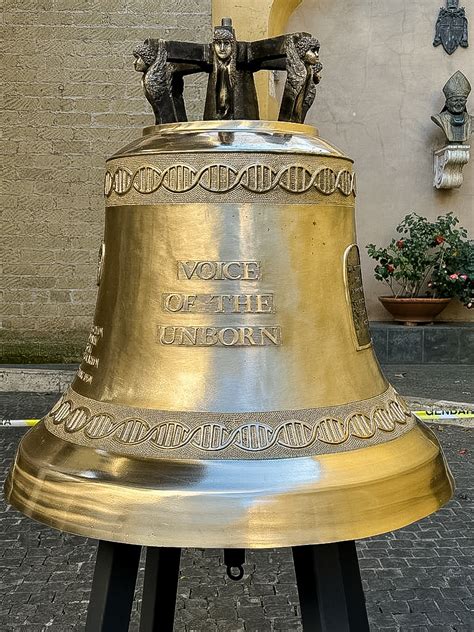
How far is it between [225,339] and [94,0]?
5.99 m

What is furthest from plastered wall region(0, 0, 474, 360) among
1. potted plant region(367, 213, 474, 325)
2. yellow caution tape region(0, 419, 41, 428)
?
potted plant region(367, 213, 474, 325)

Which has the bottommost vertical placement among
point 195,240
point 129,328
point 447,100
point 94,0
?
point 129,328

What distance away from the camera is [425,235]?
7.35 meters

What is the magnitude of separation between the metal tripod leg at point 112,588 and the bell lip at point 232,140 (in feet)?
2.53

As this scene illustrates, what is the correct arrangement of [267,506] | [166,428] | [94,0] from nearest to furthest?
[267,506]
[166,428]
[94,0]

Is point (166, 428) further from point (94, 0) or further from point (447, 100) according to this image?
point (447, 100)

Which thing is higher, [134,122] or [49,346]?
[134,122]

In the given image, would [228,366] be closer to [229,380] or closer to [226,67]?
[229,380]

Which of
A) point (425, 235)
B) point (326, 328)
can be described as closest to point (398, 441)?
point (326, 328)

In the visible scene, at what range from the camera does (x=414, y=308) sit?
7352mm

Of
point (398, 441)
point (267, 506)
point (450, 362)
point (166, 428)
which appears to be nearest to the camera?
point (267, 506)

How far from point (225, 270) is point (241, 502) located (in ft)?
1.36

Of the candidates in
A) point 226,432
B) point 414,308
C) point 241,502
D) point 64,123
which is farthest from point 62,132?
point 241,502

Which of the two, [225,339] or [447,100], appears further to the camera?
[447,100]
